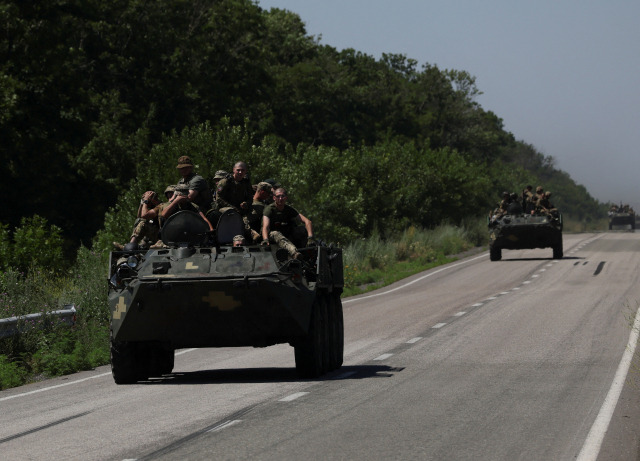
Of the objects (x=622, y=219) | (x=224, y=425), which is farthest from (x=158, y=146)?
(x=622, y=219)

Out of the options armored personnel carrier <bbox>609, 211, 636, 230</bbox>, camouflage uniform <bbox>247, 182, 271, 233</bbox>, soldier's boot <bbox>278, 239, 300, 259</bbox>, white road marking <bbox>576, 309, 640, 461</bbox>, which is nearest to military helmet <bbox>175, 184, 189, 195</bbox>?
camouflage uniform <bbox>247, 182, 271, 233</bbox>

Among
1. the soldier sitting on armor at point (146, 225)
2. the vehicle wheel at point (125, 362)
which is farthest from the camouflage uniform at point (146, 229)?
the vehicle wheel at point (125, 362)

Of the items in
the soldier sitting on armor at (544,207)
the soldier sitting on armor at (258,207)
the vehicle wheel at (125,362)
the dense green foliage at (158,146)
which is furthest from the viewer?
the soldier sitting on armor at (544,207)

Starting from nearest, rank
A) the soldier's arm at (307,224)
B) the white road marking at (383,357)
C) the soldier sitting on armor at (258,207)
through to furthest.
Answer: the soldier's arm at (307,224), the soldier sitting on armor at (258,207), the white road marking at (383,357)

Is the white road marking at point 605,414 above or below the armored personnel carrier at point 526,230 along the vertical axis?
below

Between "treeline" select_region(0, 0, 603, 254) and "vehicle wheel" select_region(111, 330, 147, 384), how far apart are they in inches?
738

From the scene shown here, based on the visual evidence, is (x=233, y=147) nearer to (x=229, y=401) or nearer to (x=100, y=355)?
(x=100, y=355)

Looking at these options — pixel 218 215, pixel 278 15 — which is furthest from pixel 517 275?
pixel 278 15

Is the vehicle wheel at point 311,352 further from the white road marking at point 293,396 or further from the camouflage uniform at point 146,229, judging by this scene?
the camouflage uniform at point 146,229

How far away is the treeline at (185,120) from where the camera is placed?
41.1 m

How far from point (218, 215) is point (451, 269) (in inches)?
1100

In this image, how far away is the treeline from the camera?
41.1m

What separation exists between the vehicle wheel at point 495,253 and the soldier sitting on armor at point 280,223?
97.4 feet

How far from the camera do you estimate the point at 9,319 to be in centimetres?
1759
